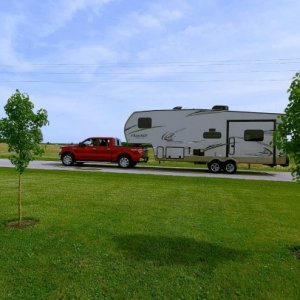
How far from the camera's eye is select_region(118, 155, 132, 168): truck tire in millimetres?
23594

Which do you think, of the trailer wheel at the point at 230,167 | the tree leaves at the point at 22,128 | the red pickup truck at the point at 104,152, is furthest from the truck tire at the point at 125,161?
the tree leaves at the point at 22,128

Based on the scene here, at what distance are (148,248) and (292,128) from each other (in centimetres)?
306

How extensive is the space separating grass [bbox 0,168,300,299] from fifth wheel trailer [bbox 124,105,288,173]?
9.72 metres

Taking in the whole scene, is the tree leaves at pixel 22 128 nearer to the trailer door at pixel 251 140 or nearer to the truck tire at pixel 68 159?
the trailer door at pixel 251 140

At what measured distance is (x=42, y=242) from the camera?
21.4ft

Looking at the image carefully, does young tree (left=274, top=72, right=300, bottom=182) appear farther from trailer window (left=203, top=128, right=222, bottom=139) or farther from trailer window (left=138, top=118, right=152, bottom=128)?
trailer window (left=138, top=118, right=152, bottom=128)

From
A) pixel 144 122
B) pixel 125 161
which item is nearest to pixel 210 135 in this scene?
pixel 144 122

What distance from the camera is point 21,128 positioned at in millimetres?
7641

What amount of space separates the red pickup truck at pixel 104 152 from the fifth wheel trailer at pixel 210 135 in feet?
3.51

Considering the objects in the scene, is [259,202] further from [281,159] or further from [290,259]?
[281,159]

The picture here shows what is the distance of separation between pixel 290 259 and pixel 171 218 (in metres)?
3.14

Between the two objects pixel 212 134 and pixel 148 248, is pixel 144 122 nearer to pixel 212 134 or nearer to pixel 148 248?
pixel 212 134

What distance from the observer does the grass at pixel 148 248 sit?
488cm

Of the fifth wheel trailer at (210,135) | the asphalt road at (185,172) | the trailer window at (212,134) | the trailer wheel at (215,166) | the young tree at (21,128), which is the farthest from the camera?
the trailer wheel at (215,166)
